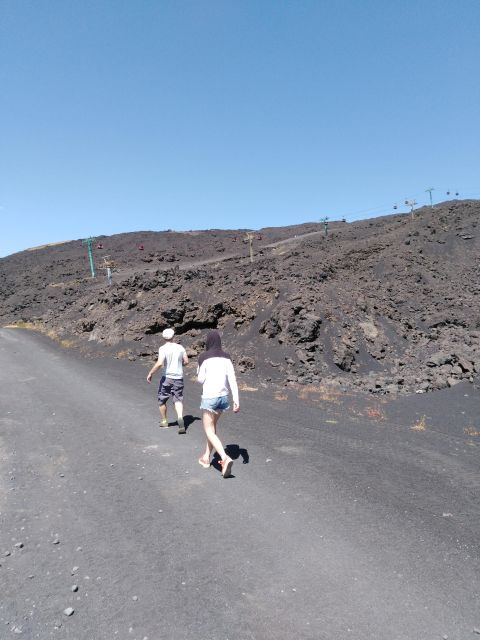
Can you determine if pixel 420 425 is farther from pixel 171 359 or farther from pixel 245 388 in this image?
pixel 171 359

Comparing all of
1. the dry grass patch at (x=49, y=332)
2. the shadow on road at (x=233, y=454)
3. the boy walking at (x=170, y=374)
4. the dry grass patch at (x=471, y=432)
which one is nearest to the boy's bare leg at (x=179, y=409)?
the boy walking at (x=170, y=374)

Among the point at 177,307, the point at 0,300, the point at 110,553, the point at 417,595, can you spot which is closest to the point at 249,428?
the point at 110,553

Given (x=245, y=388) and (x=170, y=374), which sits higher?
(x=170, y=374)

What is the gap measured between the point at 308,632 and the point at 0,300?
51894 mm

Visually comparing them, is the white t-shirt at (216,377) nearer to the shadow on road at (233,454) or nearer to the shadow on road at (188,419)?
the shadow on road at (233,454)

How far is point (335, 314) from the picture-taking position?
16.1 meters

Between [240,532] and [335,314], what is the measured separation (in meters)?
12.6

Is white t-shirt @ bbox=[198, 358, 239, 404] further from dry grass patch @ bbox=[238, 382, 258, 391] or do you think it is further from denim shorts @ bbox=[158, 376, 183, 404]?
dry grass patch @ bbox=[238, 382, 258, 391]

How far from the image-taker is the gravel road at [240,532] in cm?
310

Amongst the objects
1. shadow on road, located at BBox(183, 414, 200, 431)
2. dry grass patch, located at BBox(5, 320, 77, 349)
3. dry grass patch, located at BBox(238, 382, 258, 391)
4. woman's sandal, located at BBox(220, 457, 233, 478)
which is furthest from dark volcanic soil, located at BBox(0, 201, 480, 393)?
woman's sandal, located at BBox(220, 457, 233, 478)

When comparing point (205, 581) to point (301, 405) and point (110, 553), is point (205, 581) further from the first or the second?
point (301, 405)

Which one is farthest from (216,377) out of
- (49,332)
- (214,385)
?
(49,332)

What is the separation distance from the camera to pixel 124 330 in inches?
749

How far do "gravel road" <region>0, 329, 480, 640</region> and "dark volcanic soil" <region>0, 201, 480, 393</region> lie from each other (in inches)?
221
